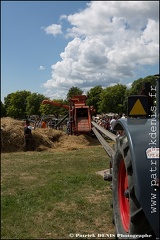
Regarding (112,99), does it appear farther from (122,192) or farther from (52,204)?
(122,192)

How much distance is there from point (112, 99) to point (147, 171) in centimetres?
5991

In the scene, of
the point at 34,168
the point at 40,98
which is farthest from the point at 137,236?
the point at 40,98

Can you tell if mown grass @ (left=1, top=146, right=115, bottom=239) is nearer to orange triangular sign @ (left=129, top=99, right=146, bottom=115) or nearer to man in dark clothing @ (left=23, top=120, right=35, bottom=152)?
orange triangular sign @ (left=129, top=99, right=146, bottom=115)

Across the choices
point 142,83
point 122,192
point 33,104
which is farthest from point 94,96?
point 122,192

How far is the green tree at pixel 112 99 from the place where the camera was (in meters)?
60.5

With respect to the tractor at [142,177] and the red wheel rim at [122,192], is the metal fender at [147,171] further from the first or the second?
the red wheel rim at [122,192]

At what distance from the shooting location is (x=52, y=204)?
16.0ft

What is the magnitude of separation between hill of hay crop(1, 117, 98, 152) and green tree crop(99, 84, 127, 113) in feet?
147

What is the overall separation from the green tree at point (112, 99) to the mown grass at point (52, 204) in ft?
174

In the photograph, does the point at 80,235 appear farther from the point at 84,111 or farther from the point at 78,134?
the point at 84,111

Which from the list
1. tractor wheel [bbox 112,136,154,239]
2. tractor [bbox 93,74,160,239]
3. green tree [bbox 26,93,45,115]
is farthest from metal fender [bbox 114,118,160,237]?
green tree [bbox 26,93,45,115]

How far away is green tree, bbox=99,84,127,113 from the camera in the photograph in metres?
60.5

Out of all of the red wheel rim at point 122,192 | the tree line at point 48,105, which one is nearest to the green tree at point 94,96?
the tree line at point 48,105

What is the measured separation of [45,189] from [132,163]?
3402 mm
